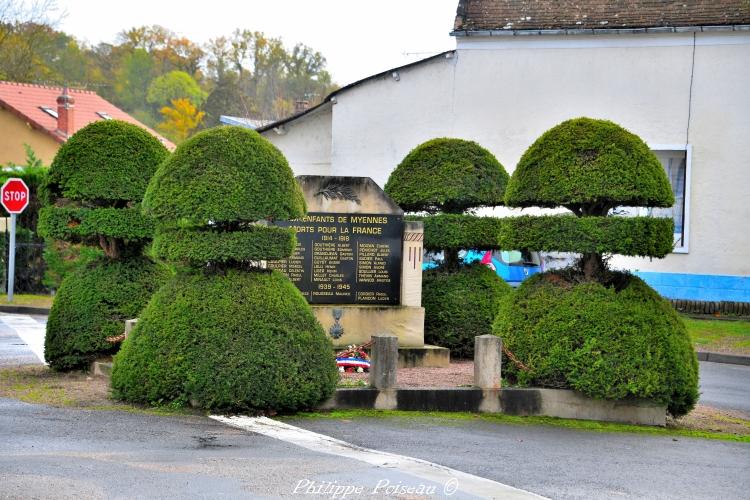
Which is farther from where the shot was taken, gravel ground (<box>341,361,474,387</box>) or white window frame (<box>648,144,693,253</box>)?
white window frame (<box>648,144,693,253</box>)

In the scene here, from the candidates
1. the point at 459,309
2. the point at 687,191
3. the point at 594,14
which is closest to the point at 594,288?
the point at 459,309

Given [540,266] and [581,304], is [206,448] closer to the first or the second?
[581,304]

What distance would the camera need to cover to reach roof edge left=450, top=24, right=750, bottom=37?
25938mm

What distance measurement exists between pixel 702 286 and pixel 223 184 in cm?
1818

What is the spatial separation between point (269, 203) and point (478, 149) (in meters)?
6.68

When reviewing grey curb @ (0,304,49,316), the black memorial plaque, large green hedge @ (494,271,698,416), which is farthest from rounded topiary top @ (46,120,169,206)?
grey curb @ (0,304,49,316)

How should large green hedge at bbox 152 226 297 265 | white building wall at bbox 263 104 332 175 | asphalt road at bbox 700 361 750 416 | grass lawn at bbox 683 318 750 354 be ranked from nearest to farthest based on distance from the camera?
large green hedge at bbox 152 226 297 265, asphalt road at bbox 700 361 750 416, grass lawn at bbox 683 318 750 354, white building wall at bbox 263 104 332 175

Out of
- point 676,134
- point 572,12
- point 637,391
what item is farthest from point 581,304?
point 572,12

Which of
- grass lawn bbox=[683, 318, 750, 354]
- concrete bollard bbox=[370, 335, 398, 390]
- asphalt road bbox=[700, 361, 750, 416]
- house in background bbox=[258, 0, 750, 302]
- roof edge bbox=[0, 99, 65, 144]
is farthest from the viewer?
roof edge bbox=[0, 99, 65, 144]

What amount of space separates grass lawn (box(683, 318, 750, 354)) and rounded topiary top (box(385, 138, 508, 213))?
21.0 feet

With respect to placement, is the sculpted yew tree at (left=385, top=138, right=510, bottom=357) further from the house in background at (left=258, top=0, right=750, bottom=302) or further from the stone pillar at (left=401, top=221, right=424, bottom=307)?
the house in background at (left=258, top=0, right=750, bottom=302)

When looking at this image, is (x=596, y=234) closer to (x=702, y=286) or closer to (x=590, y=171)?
(x=590, y=171)

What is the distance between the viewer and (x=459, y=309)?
52.2 feet

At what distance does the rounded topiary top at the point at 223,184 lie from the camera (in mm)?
10750
